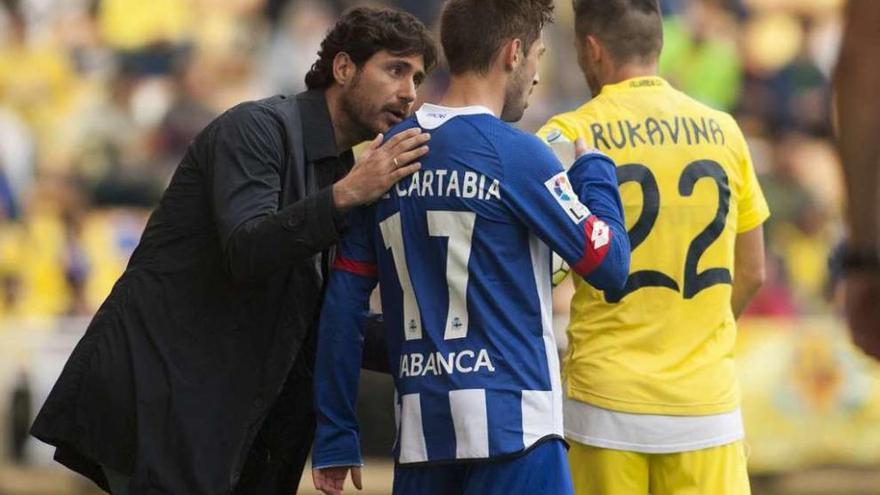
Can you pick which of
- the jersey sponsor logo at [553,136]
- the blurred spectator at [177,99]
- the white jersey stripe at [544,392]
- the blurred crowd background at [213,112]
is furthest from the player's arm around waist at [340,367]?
the blurred spectator at [177,99]

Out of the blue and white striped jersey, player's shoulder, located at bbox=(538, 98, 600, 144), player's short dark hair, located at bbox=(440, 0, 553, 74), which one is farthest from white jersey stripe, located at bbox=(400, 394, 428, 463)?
player's shoulder, located at bbox=(538, 98, 600, 144)

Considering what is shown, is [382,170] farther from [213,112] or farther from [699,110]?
[213,112]

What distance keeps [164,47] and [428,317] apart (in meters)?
8.41

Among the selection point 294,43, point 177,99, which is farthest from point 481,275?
point 294,43

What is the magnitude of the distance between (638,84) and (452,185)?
1089 mm

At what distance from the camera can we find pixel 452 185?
4113 millimetres

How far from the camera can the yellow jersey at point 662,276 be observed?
15.7 feet

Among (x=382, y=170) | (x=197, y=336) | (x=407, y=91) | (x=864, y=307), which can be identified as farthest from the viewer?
(x=407, y=91)

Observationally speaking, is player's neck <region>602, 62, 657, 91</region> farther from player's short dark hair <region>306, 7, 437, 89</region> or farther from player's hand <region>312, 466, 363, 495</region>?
player's hand <region>312, 466, 363, 495</region>

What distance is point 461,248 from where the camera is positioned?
411 centimetres

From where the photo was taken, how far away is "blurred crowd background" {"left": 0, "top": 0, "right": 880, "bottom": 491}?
10.9 m

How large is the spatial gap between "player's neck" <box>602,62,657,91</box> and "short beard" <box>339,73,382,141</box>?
2.73 feet

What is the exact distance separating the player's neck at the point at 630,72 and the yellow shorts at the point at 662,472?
3.77ft

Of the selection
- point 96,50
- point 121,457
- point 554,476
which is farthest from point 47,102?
point 554,476
